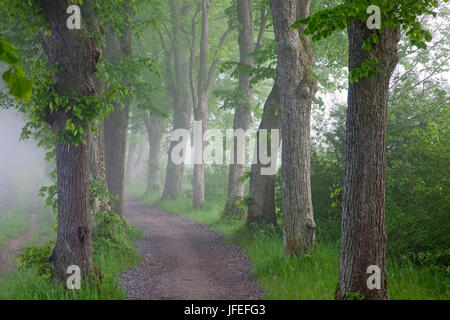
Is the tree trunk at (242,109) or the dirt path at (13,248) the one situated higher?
the tree trunk at (242,109)

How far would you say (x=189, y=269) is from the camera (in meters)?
9.01

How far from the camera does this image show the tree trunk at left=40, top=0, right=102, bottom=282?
6.32 meters

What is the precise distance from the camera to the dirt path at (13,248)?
35.7ft

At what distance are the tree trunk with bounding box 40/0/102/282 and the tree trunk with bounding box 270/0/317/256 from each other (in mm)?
4260

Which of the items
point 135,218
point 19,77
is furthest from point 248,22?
point 19,77

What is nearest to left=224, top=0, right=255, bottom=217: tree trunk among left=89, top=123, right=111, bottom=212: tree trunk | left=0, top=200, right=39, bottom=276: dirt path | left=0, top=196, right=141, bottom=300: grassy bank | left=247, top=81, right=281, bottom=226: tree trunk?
left=247, top=81, right=281, bottom=226: tree trunk

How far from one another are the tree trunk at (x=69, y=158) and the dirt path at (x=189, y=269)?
1.38 m

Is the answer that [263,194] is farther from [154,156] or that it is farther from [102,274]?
[154,156]

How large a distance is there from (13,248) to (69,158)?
30.3ft

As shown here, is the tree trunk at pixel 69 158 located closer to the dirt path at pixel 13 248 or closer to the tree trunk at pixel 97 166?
the tree trunk at pixel 97 166

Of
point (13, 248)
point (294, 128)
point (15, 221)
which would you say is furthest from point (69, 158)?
point (15, 221)

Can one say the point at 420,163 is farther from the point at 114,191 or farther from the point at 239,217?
the point at 114,191

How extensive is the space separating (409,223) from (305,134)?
9.71 feet

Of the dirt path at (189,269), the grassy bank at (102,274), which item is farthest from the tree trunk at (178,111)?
the grassy bank at (102,274)
